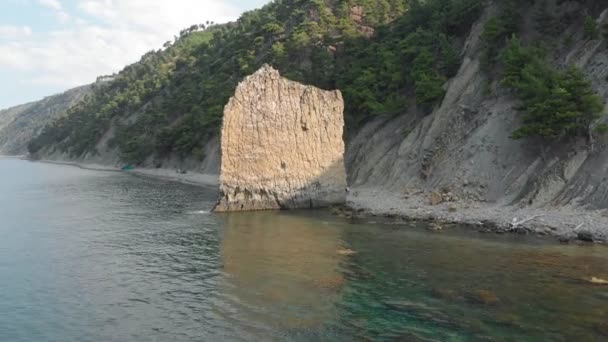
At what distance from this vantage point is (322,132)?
47.7 metres

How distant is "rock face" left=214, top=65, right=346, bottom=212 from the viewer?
45.3 metres

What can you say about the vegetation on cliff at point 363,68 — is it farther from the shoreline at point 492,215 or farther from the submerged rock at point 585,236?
the submerged rock at point 585,236

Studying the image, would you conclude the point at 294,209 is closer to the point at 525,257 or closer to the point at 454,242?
the point at 454,242

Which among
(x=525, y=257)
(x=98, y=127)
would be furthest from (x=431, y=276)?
(x=98, y=127)

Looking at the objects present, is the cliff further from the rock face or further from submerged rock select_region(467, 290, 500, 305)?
submerged rock select_region(467, 290, 500, 305)

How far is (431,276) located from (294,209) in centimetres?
2341

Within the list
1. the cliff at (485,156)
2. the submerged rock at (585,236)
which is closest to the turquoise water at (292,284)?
the submerged rock at (585,236)

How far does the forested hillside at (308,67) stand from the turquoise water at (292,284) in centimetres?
2410

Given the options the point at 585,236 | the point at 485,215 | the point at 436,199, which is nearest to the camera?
the point at 585,236

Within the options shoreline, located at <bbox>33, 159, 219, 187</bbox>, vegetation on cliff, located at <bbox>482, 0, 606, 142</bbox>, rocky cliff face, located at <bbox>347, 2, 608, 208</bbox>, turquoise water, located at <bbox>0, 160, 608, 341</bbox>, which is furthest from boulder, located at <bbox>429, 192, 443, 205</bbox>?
shoreline, located at <bbox>33, 159, 219, 187</bbox>

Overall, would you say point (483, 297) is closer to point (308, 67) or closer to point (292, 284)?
point (292, 284)

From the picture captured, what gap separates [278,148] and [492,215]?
19.4 metres

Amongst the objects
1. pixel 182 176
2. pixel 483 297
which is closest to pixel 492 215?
pixel 483 297

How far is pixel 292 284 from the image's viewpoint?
22.4 metres
